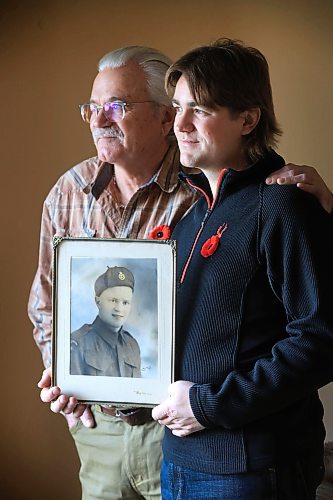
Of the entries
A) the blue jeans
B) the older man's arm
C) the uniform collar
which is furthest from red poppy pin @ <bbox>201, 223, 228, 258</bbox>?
the blue jeans

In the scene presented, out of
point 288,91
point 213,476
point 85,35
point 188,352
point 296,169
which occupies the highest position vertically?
point 85,35

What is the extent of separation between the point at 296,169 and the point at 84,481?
3.19 ft

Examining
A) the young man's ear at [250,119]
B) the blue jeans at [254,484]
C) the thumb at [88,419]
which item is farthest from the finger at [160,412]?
the young man's ear at [250,119]

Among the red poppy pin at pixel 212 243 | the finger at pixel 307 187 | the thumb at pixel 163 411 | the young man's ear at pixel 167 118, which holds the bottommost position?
the thumb at pixel 163 411

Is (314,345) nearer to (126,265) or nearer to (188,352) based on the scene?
(188,352)

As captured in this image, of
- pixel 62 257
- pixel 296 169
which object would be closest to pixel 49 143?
pixel 62 257

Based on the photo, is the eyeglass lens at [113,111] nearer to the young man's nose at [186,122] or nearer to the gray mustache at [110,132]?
the gray mustache at [110,132]

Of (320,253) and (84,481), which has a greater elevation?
(320,253)

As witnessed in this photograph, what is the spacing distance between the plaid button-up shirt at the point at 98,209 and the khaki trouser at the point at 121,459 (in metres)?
0.24

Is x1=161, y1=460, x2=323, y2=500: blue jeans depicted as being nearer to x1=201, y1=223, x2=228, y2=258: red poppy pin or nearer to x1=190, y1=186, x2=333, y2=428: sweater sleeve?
x1=190, y1=186, x2=333, y2=428: sweater sleeve

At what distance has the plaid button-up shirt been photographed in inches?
66.2

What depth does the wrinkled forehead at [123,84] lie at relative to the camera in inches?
66.1

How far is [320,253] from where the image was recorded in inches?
47.4

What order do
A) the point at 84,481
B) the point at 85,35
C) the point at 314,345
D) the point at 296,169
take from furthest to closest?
the point at 85,35 < the point at 84,481 < the point at 296,169 < the point at 314,345
